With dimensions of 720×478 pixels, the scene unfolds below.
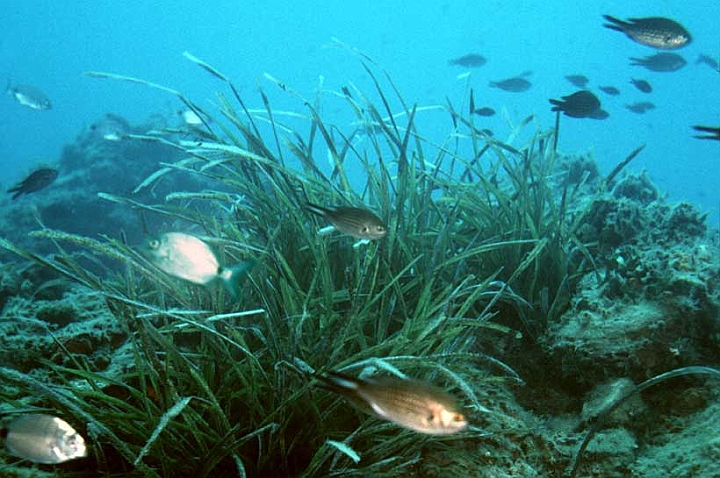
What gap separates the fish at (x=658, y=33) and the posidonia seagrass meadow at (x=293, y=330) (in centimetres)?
180

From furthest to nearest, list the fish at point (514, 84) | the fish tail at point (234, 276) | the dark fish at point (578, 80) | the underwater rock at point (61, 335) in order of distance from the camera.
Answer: the fish at point (514, 84) → the dark fish at point (578, 80) → the underwater rock at point (61, 335) → the fish tail at point (234, 276)

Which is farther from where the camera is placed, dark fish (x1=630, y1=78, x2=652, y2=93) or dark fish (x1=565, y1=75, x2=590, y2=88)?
dark fish (x1=565, y1=75, x2=590, y2=88)

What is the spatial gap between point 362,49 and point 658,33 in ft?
431

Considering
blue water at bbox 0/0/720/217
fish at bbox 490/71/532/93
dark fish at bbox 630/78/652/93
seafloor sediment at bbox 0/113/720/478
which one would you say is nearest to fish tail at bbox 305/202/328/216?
seafloor sediment at bbox 0/113/720/478

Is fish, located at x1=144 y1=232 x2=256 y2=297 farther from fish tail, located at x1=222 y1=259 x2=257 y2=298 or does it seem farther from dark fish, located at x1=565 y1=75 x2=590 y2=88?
dark fish, located at x1=565 y1=75 x2=590 y2=88

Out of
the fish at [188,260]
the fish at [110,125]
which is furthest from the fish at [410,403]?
the fish at [110,125]

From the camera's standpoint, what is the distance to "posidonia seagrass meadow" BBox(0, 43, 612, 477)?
2004 millimetres

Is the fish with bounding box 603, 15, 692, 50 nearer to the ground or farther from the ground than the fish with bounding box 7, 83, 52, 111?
nearer to the ground

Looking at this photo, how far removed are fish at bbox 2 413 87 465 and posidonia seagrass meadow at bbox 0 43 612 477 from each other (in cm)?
9

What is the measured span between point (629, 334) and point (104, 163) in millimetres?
15667

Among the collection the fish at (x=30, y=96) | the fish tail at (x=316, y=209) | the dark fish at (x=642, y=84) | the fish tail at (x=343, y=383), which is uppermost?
the fish at (x=30, y=96)

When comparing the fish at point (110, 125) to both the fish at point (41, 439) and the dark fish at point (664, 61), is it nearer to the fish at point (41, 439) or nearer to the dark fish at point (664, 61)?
the dark fish at point (664, 61)

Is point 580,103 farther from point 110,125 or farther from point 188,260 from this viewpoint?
point 110,125

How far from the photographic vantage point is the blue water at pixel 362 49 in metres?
116
